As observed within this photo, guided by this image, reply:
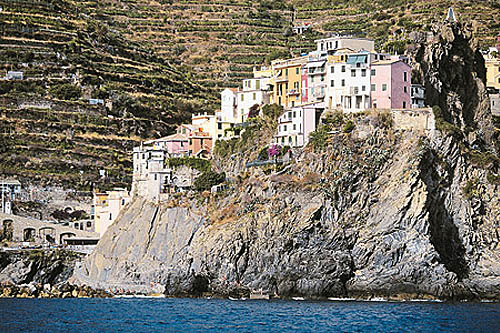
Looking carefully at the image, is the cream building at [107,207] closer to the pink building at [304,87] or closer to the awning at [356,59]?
the pink building at [304,87]

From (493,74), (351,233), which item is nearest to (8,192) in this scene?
(351,233)

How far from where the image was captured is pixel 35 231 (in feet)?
327

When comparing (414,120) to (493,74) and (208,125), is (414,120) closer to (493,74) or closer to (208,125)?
(208,125)

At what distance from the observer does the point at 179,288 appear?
80000mm

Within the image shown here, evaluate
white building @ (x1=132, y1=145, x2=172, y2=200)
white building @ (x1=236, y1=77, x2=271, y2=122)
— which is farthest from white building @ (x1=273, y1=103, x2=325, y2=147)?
white building @ (x1=132, y1=145, x2=172, y2=200)

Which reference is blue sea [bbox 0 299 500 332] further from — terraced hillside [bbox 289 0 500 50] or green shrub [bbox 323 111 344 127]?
terraced hillside [bbox 289 0 500 50]

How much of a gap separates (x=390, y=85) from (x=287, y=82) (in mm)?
11538

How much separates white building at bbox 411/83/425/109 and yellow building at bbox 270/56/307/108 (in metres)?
10.2

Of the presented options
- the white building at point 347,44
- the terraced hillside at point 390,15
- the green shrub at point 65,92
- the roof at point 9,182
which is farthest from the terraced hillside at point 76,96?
the white building at point 347,44

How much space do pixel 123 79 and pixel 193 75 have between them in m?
21.0

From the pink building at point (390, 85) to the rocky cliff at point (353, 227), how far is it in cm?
239

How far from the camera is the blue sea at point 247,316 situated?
5947cm

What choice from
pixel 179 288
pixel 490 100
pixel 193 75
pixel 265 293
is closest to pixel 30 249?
pixel 179 288

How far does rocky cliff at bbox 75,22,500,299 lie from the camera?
74.2 m
